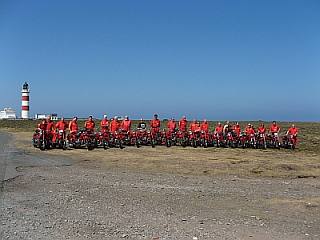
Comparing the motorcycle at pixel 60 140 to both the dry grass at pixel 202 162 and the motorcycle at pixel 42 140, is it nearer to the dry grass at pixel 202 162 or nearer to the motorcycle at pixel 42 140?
the motorcycle at pixel 42 140

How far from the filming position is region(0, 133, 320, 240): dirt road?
27.9 ft

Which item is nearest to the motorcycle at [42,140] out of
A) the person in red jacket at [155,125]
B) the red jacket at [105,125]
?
the red jacket at [105,125]

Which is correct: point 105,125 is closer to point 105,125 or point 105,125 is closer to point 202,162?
point 105,125

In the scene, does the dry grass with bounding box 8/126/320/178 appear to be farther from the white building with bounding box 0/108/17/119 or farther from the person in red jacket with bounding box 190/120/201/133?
the white building with bounding box 0/108/17/119

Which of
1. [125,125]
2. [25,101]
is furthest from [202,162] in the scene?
[25,101]

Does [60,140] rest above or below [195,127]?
below

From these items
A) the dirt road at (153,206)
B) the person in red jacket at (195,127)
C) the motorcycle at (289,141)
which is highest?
the person in red jacket at (195,127)

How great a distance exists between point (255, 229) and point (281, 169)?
1011 cm

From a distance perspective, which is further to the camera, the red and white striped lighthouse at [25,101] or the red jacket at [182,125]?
the red and white striped lighthouse at [25,101]

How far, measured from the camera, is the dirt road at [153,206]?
335 inches

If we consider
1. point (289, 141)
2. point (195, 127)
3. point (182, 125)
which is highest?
point (182, 125)

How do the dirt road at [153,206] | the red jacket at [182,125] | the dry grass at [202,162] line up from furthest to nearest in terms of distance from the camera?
the red jacket at [182,125], the dry grass at [202,162], the dirt road at [153,206]

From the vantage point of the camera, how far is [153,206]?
1071 centimetres

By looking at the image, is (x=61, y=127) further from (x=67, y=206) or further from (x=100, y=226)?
(x=100, y=226)
